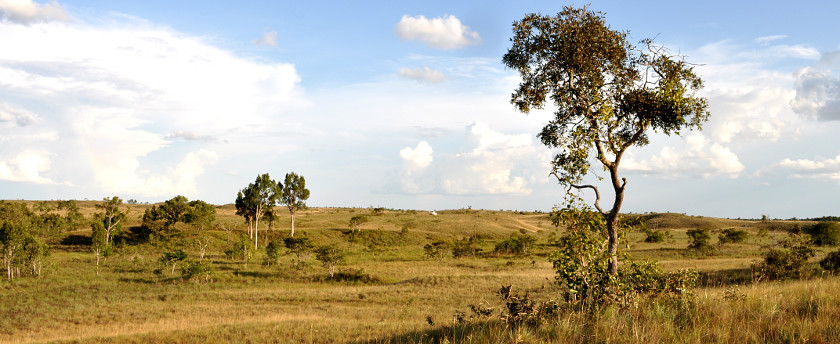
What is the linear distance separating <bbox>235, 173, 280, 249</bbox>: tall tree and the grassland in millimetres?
6745

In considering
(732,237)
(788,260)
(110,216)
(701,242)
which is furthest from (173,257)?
(732,237)

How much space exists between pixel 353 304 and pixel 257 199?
2056 inches

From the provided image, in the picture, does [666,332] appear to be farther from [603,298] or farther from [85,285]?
[85,285]

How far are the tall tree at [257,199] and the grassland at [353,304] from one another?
675cm

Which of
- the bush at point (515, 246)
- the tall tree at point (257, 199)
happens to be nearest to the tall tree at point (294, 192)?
the tall tree at point (257, 199)

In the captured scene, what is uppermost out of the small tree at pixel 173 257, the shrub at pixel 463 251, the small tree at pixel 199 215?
the small tree at pixel 199 215

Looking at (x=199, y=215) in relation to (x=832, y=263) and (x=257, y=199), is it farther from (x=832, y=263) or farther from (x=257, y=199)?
(x=832, y=263)

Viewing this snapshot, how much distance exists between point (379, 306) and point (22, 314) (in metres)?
21.6

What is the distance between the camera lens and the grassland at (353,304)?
7.93 m

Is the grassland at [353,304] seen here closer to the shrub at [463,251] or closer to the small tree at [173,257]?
the shrub at [463,251]

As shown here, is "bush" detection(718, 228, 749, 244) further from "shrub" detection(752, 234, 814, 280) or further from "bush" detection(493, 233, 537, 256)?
"shrub" detection(752, 234, 814, 280)

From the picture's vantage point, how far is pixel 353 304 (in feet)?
103

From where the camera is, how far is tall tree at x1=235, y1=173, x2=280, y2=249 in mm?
78688

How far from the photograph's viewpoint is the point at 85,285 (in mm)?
41844
